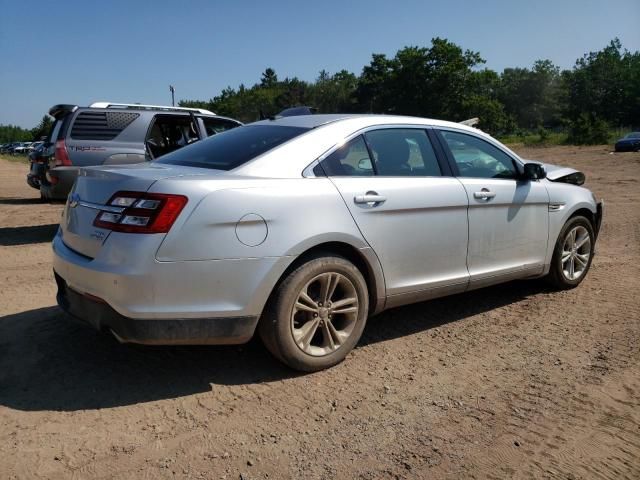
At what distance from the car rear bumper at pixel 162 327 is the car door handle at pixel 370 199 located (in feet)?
3.36

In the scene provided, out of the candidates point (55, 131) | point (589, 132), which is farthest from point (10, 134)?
point (55, 131)

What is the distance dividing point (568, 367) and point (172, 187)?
2.77 m

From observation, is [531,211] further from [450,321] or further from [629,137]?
[629,137]

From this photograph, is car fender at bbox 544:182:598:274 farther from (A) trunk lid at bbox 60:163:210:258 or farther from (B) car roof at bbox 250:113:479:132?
(A) trunk lid at bbox 60:163:210:258

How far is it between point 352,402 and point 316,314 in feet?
1.94

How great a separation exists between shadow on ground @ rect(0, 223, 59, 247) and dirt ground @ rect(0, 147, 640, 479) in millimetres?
3453

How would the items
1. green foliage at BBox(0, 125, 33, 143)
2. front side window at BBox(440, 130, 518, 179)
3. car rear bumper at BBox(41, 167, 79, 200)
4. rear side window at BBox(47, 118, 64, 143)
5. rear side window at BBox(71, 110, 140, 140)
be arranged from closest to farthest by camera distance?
front side window at BBox(440, 130, 518, 179), car rear bumper at BBox(41, 167, 79, 200), rear side window at BBox(71, 110, 140, 140), rear side window at BBox(47, 118, 64, 143), green foliage at BBox(0, 125, 33, 143)

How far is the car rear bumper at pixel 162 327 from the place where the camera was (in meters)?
2.98

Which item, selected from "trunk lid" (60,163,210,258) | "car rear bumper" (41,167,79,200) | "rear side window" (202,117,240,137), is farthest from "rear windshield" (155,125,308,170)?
"rear side window" (202,117,240,137)

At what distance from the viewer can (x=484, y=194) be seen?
4.36m

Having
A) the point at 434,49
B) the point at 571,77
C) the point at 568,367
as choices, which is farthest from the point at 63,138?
the point at 571,77

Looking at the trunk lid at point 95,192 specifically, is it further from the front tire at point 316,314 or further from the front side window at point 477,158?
the front side window at point 477,158

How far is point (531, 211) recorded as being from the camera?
4.79 m

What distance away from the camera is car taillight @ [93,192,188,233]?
2939 millimetres
